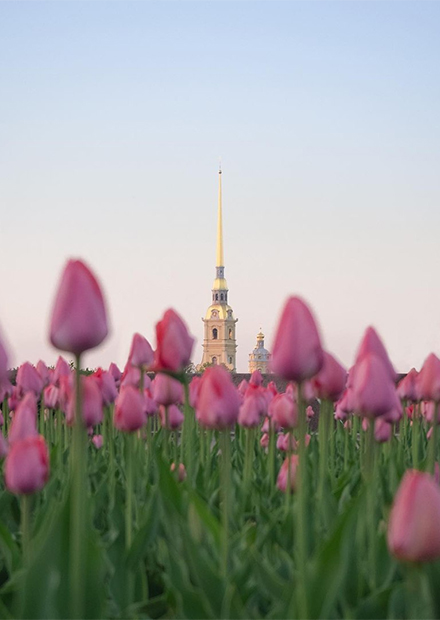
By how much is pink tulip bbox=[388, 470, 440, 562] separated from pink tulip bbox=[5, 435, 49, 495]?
3.83 ft

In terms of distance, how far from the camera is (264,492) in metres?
4.60

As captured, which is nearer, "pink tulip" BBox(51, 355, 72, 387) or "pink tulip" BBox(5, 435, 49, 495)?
"pink tulip" BBox(5, 435, 49, 495)

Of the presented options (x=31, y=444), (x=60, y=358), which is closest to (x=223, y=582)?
(x=31, y=444)

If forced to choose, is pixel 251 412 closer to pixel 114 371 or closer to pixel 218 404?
pixel 114 371

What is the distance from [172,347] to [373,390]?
0.80 meters

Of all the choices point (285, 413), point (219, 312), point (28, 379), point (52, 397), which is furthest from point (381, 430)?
point (219, 312)

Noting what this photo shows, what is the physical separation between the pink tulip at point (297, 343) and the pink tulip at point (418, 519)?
507 millimetres

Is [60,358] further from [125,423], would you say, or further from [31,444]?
[31,444]

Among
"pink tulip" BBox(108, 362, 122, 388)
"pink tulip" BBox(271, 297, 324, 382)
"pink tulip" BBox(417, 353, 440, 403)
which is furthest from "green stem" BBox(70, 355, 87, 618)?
"pink tulip" BBox(108, 362, 122, 388)

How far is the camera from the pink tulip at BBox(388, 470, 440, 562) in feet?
5.67

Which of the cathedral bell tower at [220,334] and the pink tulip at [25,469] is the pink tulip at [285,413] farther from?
the cathedral bell tower at [220,334]

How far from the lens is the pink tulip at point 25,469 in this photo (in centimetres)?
255

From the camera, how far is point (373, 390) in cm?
254

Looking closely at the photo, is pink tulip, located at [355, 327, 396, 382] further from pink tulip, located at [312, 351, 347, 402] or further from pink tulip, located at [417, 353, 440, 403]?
pink tulip, located at [417, 353, 440, 403]
